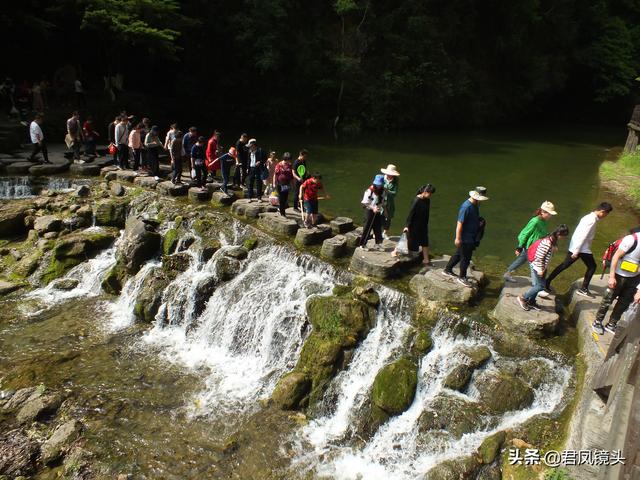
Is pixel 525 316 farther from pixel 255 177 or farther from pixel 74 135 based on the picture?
pixel 74 135

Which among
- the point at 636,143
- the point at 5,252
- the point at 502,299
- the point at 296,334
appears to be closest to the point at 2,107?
the point at 5,252

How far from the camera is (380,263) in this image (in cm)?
979

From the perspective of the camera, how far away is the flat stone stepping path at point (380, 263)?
384 inches

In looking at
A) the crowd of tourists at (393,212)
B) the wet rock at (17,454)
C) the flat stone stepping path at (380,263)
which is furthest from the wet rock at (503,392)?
the wet rock at (17,454)

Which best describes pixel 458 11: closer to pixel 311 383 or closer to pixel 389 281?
pixel 389 281

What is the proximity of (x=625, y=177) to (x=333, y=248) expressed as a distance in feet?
48.7

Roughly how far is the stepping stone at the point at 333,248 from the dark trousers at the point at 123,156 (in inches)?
366

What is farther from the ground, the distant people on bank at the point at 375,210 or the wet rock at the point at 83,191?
the distant people on bank at the point at 375,210

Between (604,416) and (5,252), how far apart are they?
15.2 m

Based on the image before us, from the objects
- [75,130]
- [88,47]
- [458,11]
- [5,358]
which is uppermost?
[458,11]

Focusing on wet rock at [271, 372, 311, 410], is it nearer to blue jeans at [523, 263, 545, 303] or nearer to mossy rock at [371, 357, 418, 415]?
mossy rock at [371, 357, 418, 415]

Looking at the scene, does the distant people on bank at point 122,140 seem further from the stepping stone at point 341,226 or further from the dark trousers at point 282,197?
the stepping stone at point 341,226

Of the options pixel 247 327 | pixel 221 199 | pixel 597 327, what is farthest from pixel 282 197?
pixel 597 327

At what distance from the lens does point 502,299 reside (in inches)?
338
